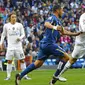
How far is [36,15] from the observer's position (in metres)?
36.0

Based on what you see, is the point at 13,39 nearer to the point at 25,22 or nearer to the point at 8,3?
the point at 25,22

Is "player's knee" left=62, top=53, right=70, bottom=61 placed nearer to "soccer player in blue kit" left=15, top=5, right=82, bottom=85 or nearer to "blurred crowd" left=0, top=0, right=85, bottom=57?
"soccer player in blue kit" left=15, top=5, right=82, bottom=85

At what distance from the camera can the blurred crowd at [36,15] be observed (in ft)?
104

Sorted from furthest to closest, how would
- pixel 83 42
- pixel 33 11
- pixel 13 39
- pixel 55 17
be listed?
pixel 33 11 → pixel 13 39 → pixel 83 42 → pixel 55 17

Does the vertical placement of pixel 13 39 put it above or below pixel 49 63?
above

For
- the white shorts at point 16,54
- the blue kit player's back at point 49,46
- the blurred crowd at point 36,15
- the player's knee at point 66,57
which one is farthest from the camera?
the blurred crowd at point 36,15

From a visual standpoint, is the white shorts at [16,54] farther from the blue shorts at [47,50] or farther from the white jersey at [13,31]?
the blue shorts at [47,50]

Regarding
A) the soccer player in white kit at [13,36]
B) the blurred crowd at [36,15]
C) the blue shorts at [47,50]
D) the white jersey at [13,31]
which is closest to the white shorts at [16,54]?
the soccer player in white kit at [13,36]

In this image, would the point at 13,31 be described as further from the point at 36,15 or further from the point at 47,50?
the point at 36,15

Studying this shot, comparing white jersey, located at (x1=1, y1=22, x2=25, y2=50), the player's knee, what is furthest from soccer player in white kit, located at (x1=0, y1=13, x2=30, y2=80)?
the player's knee

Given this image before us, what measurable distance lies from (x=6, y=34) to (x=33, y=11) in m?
18.5

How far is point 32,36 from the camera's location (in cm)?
3212

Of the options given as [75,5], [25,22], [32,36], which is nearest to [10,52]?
[32,36]

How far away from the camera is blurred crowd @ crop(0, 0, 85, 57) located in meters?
31.8
